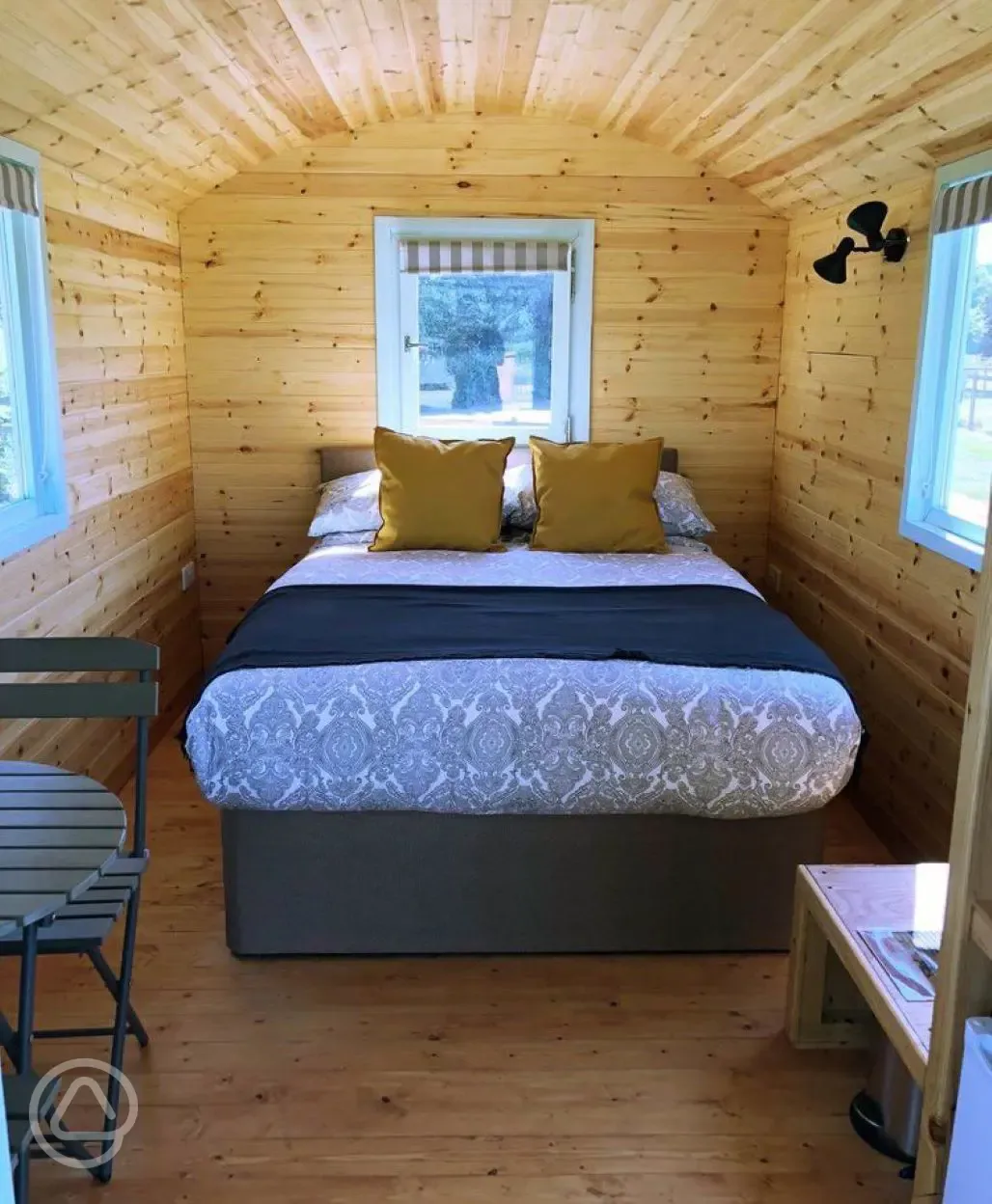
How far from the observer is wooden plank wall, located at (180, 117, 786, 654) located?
4.00 metres

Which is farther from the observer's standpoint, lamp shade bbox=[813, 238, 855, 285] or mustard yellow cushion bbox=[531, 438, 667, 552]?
mustard yellow cushion bbox=[531, 438, 667, 552]

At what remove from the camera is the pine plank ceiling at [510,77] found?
2246 mm

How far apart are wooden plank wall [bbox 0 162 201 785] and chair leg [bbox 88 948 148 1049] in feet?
2.45

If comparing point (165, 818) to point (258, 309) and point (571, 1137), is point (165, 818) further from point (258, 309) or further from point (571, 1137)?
point (258, 309)

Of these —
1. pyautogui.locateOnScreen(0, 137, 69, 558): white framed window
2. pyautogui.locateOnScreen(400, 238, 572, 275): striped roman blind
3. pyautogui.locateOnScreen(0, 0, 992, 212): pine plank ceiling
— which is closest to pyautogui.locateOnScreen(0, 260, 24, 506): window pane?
pyautogui.locateOnScreen(0, 137, 69, 558): white framed window

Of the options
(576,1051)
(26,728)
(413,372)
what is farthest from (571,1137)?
(413,372)

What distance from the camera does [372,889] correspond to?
7.86ft

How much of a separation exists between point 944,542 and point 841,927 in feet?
3.99

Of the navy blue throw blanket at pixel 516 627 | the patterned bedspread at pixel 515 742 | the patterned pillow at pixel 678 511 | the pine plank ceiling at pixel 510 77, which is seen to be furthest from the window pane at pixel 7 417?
the patterned pillow at pixel 678 511

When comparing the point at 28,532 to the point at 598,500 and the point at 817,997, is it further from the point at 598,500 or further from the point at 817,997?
the point at 817,997

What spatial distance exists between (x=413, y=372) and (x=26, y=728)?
2.22 metres

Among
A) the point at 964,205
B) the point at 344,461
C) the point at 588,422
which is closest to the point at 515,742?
the point at 964,205

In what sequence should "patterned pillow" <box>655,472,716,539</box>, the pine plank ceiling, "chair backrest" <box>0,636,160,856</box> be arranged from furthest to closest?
"patterned pillow" <box>655,472,716,539</box>, the pine plank ceiling, "chair backrest" <box>0,636,160,856</box>

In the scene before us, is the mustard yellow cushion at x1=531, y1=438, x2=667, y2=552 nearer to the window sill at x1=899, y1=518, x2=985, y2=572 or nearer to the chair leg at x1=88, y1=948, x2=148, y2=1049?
the window sill at x1=899, y1=518, x2=985, y2=572
